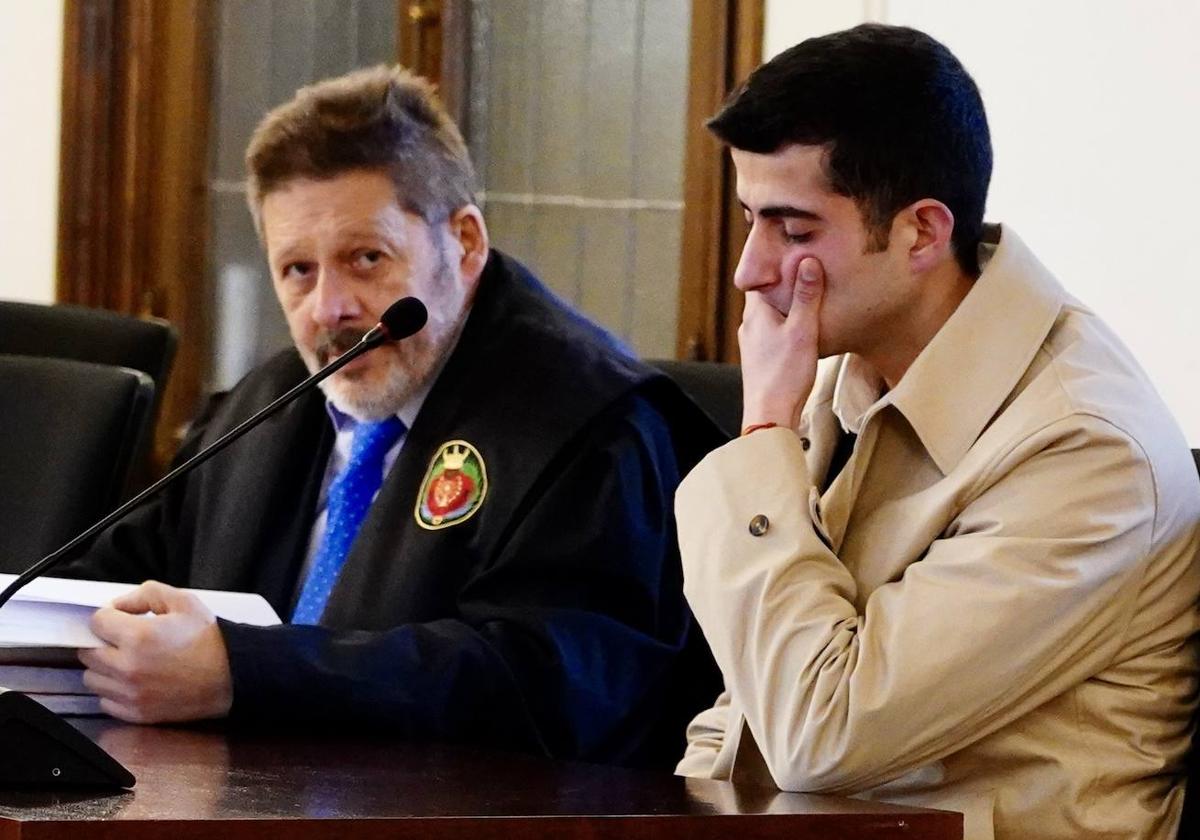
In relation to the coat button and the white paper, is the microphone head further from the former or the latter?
the coat button

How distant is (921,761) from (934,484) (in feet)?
0.88

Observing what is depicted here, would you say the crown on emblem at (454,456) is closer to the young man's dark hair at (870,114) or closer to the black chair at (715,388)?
the black chair at (715,388)

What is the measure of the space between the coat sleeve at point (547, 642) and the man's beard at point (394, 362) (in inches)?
10.3

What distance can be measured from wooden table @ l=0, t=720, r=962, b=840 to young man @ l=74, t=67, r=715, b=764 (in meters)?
0.29

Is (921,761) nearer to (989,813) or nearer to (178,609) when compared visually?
(989,813)

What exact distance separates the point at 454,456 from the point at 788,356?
672mm

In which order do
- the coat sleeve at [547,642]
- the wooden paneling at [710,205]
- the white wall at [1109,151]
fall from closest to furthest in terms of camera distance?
1. the coat sleeve at [547,642]
2. the white wall at [1109,151]
3. the wooden paneling at [710,205]

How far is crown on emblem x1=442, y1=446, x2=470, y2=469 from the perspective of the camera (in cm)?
241

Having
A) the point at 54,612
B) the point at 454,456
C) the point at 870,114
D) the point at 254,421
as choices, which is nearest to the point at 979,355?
the point at 870,114

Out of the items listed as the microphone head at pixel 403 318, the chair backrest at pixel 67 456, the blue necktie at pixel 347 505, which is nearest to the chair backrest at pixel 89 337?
the chair backrest at pixel 67 456

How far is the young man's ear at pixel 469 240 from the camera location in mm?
2580

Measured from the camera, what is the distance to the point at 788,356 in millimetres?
1861

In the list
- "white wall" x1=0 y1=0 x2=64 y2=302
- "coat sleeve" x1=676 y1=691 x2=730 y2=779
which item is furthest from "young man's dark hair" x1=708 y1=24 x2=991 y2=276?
"white wall" x1=0 y1=0 x2=64 y2=302

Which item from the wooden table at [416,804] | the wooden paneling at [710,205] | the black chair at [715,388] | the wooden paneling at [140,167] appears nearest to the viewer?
the wooden table at [416,804]
